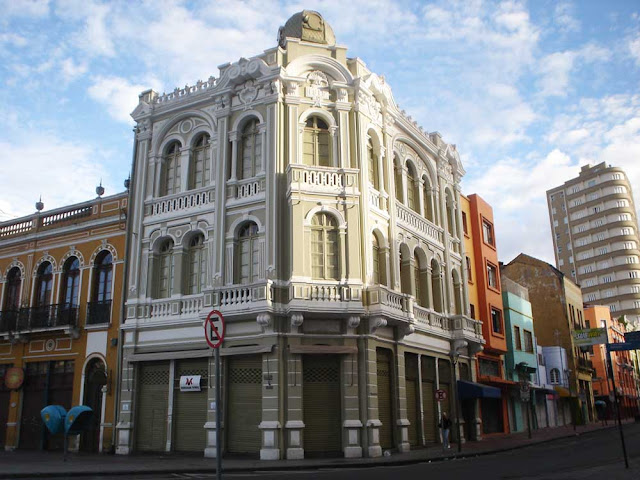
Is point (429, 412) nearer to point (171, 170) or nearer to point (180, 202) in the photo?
point (180, 202)

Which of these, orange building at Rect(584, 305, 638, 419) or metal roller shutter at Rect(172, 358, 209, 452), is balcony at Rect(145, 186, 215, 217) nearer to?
metal roller shutter at Rect(172, 358, 209, 452)

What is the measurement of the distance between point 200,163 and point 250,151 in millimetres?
2396

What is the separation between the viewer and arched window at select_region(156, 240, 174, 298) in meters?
23.8

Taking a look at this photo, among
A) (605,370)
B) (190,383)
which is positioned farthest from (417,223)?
(605,370)

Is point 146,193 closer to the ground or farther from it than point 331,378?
farther from it

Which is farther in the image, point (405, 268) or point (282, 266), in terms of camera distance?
point (405, 268)

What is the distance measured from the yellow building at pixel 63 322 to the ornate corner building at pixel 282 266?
125 cm

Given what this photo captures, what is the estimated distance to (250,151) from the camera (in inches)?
925

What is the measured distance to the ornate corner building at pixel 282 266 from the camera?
20453 mm

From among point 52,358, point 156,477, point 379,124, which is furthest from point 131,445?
point 379,124

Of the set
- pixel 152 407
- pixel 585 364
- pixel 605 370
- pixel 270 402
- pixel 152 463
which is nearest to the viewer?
pixel 152 463

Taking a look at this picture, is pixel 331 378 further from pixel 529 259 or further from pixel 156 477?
pixel 529 259

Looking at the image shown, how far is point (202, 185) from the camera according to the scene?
79.5 feet

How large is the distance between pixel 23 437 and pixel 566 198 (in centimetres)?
9375
